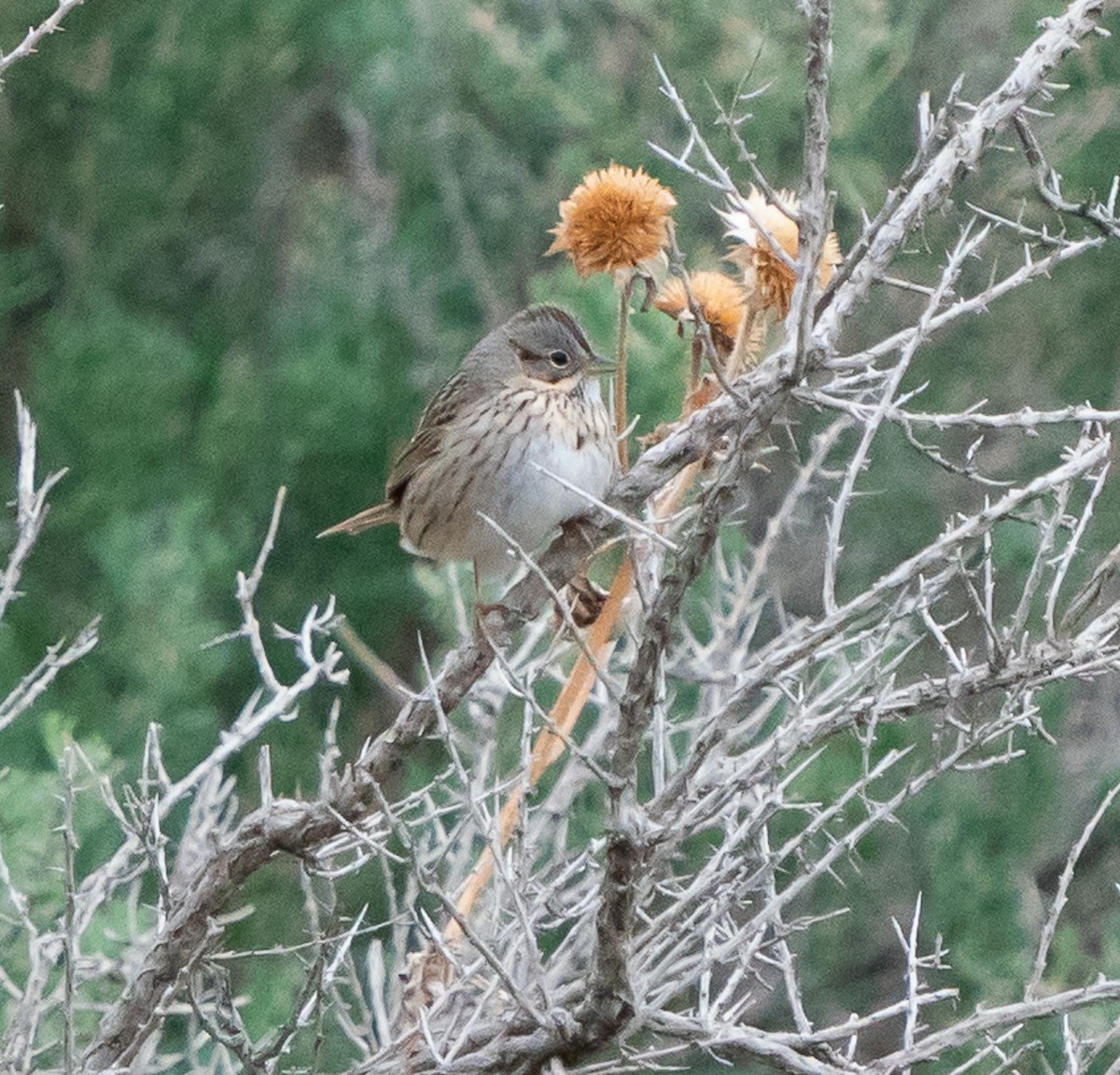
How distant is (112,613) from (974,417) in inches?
132

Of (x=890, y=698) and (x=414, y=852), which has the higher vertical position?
(x=414, y=852)

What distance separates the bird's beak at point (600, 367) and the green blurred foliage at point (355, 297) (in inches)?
37.1

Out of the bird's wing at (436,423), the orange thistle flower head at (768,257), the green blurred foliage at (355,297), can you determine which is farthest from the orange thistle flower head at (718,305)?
the green blurred foliage at (355,297)

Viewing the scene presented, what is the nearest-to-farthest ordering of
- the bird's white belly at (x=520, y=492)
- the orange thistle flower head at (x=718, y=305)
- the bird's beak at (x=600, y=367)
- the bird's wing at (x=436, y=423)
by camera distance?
the orange thistle flower head at (x=718, y=305) < the bird's white belly at (x=520, y=492) < the bird's beak at (x=600, y=367) < the bird's wing at (x=436, y=423)

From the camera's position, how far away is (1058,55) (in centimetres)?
181

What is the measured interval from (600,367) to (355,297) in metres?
2.54

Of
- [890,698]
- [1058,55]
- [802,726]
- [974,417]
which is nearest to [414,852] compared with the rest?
[802,726]

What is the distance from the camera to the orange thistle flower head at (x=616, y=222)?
213 centimetres

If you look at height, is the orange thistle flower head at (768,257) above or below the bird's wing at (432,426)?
above

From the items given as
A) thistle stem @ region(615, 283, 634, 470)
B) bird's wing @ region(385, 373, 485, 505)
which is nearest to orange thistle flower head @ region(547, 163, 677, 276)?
thistle stem @ region(615, 283, 634, 470)

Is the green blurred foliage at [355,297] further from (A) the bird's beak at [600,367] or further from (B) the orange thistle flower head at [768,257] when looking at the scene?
(B) the orange thistle flower head at [768,257]

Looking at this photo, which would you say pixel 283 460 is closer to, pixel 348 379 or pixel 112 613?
pixel 348 379

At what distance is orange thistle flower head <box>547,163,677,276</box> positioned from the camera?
2127mm

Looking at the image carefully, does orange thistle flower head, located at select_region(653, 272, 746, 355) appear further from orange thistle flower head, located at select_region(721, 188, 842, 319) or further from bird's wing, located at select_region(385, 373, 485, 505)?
bird's wing, located at select_region(385, 373, 485, 505)
